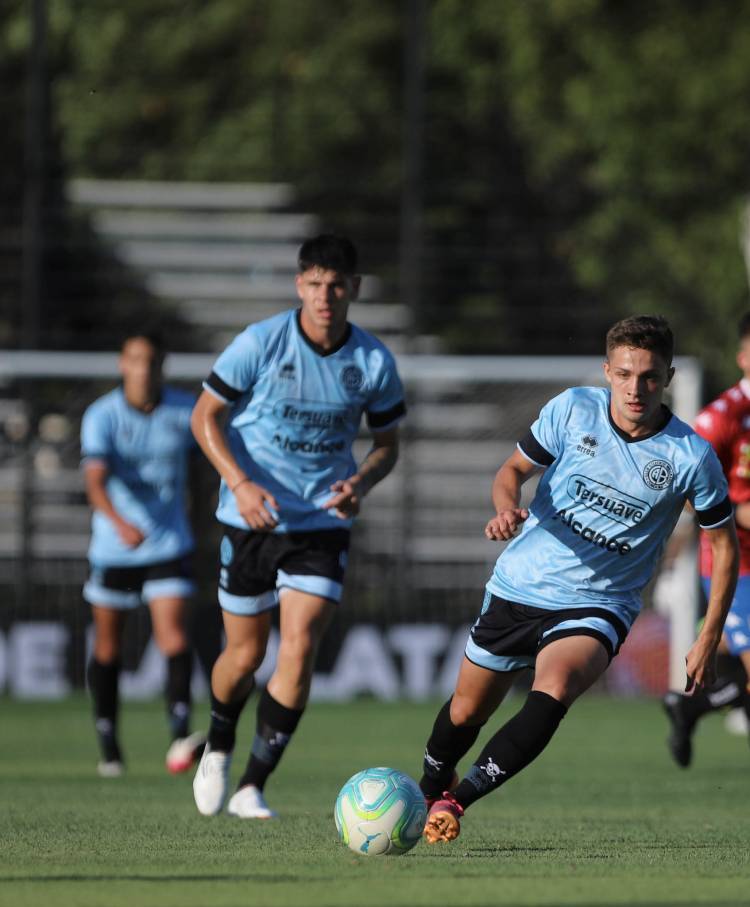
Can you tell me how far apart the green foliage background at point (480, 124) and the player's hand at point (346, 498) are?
12889 millimetres

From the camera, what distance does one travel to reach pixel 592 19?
91.7ft

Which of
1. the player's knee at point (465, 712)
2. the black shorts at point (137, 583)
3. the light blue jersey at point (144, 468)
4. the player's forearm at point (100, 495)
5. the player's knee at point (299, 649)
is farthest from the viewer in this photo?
the light blue jersey at point (144, 468)

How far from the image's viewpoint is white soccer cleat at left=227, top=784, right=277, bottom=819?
24.0 ft

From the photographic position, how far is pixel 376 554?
16.0 meters

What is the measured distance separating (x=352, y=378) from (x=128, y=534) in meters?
2.49

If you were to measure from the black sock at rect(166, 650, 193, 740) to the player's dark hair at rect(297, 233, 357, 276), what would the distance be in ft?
10.7

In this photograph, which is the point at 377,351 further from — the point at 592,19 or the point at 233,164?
the point at 592,19

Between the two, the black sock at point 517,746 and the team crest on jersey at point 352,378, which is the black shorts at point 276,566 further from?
the black sock at point 517,746

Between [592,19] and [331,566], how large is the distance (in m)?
21.9

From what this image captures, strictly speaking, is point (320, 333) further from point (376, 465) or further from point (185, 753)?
point (185, 753)

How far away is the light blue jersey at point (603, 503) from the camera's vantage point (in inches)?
253

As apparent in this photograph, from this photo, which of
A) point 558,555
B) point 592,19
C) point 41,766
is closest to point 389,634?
point 41,766

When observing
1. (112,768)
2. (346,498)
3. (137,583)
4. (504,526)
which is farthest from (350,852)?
(137,583)

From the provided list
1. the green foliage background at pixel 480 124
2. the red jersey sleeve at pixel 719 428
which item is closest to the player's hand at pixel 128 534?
the red jersey sleeve at pixel 719 428
